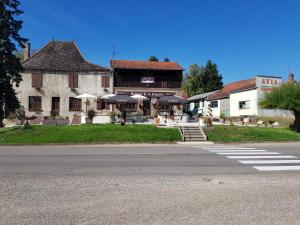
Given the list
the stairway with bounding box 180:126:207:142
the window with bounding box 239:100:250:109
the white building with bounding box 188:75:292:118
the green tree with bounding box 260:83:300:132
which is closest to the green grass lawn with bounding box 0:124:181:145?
the stairway with bounding box 180:126:207:142

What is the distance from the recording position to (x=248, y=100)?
38844 mm

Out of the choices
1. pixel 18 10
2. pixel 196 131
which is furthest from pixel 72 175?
pixel 18 10

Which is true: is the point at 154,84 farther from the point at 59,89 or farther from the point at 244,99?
the point at 59,89

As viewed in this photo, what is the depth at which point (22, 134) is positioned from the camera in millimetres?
21531

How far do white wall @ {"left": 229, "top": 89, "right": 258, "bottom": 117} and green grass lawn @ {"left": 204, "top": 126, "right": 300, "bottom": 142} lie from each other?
13.7m

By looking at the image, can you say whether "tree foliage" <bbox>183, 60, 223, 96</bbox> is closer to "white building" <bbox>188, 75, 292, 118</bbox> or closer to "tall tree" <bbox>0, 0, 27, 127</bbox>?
"white building" <bbox>188, 75, 292, 118</bbox>

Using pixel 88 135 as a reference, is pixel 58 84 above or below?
above

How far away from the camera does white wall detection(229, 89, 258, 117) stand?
37.6 m

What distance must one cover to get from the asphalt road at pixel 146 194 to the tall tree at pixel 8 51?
686 inches

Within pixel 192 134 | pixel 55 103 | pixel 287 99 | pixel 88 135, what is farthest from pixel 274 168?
pixel 55 103

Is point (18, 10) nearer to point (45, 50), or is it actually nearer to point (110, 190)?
point (45, 50)

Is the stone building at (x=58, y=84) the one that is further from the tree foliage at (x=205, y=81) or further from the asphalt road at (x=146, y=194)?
the tree foliage at (x=205, y=81)

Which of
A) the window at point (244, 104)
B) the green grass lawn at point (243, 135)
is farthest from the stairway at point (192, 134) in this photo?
the window at point (244, 104)

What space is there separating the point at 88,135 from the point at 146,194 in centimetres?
1516
